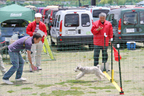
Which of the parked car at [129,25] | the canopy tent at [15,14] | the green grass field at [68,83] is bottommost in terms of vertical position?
the green grass field at [68,83]

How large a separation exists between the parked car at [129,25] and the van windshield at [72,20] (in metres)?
1.92

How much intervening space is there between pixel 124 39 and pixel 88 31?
1727 mm

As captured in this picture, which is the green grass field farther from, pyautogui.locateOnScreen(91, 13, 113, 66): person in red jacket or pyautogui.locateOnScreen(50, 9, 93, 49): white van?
pyautogui.locateOnScreen(50, 9, 93, 49): white van

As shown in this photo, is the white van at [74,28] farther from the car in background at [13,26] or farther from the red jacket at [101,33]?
the red jacket at [101,33]

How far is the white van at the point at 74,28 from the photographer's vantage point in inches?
497

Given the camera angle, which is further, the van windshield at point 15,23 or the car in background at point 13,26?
the van windshield at point 15,23

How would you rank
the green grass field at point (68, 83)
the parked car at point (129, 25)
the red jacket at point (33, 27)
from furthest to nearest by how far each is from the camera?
the parked car at point (129, 25) < the red jacket at point (33, 27) < the green grass field at point (68, 83)

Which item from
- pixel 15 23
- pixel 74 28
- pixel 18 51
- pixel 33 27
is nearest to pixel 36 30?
pixel 33 27

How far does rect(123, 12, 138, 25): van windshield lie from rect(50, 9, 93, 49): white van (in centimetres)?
166

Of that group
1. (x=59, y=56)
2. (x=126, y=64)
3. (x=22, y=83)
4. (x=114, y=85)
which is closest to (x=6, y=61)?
(x=59, y=56)

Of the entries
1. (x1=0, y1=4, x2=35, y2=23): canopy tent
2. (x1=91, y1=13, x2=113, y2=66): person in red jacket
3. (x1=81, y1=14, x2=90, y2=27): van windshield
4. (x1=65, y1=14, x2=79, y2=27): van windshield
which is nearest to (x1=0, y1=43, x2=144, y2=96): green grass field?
(x1=91, y1=13, x2=113, y2=66): person in red jacket

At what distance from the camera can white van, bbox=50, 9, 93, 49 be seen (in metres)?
12.6

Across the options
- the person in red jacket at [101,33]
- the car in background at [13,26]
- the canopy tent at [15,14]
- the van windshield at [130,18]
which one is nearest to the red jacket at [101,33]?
the person in red jacket at [101,33]

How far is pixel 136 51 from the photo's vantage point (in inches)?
491
